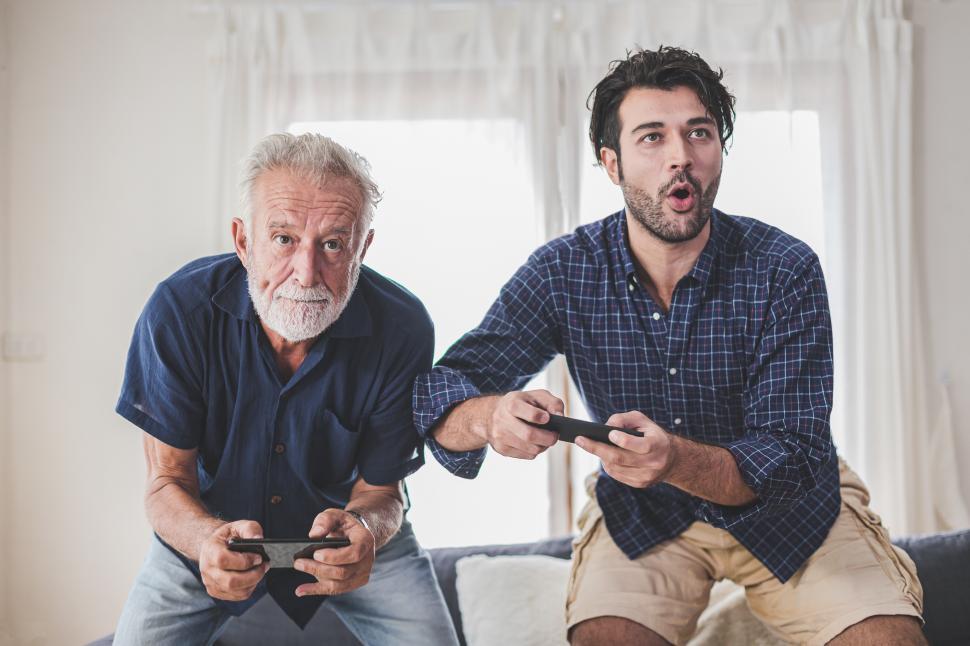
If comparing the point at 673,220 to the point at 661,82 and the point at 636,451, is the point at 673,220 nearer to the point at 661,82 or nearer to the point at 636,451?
the point at 661,82

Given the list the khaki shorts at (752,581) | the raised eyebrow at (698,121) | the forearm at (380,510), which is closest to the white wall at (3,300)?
the forearm at (380,510)

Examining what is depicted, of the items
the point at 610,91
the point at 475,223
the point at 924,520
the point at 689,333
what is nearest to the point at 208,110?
the point at 475,223

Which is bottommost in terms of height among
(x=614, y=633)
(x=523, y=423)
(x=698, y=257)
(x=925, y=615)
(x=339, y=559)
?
(x=925, y=615)

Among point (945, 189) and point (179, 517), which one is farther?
point (945, 189)

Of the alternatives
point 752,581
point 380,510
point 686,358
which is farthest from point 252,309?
point 752,581

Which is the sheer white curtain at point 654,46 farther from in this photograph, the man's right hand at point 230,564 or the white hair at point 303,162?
the man's right hand at point 230,564

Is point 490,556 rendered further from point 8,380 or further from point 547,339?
point 8,380

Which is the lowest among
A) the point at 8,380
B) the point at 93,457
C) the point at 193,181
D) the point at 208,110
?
the point at 93,457

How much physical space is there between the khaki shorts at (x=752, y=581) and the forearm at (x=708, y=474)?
0.27m

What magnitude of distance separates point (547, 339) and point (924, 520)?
1.75 metres

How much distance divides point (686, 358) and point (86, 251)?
2263 millimetres

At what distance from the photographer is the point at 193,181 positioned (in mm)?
2840

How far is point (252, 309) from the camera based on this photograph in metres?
1.49

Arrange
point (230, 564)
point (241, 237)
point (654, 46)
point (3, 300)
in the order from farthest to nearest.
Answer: point (3, 300)
point (654, 46)
point (241, 237)
point (230, 564)
